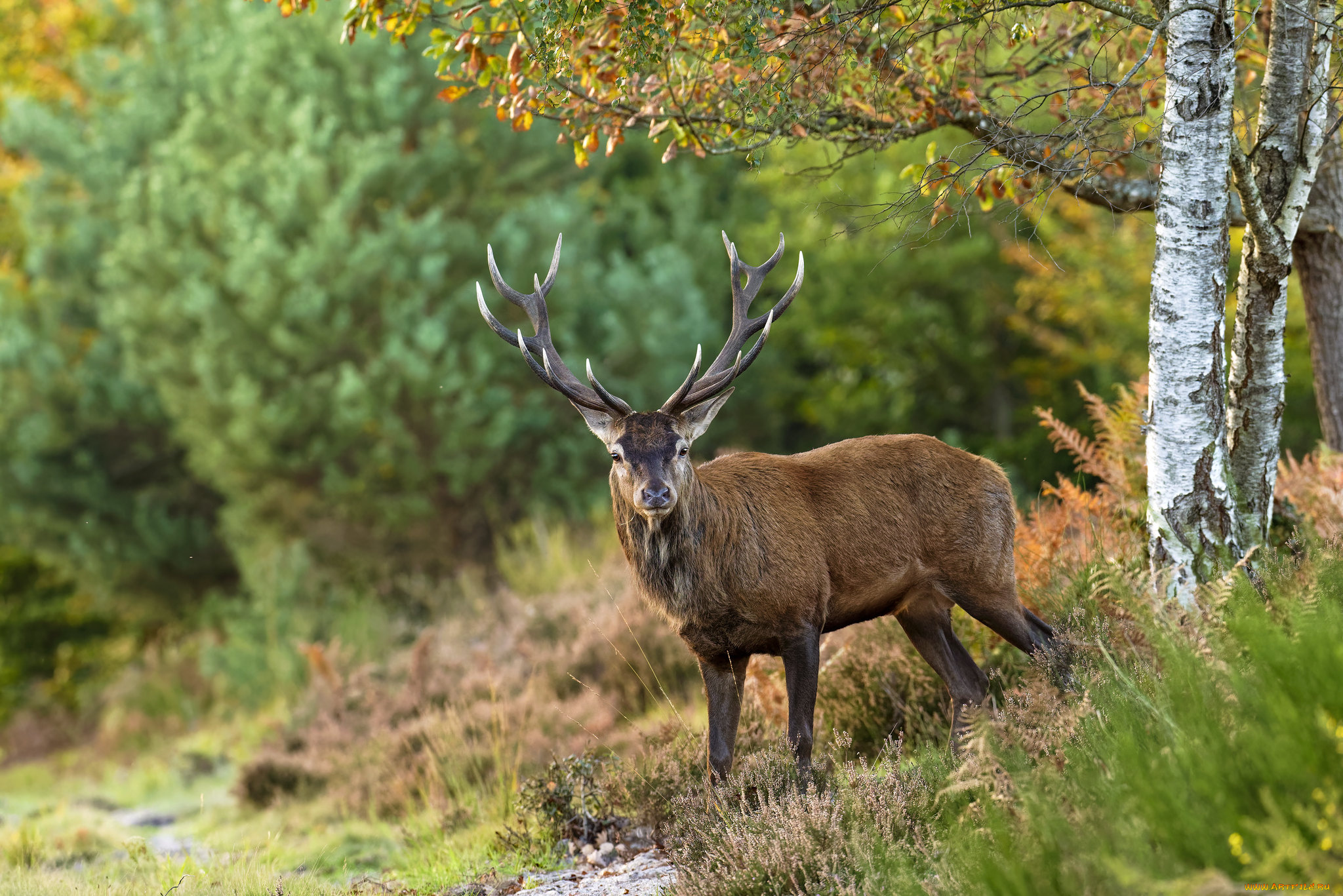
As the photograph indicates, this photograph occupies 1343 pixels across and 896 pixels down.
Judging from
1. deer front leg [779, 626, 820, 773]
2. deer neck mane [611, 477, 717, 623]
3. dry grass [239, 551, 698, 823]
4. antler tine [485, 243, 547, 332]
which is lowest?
dry grass [239, 551, 698, 823]

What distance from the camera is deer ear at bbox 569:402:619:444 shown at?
538 centimetres

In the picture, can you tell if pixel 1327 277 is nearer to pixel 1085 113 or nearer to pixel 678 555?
pixel 1085 113

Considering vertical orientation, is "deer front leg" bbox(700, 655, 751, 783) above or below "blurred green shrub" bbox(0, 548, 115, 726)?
above

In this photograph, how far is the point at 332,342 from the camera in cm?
1507

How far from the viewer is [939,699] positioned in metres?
6.18

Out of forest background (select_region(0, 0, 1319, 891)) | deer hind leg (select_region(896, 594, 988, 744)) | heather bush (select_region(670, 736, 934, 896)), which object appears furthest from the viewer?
forest background (select_region(0, 0, 1319, 891))

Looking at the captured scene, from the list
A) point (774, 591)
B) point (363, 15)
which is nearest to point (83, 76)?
point (363, 15)

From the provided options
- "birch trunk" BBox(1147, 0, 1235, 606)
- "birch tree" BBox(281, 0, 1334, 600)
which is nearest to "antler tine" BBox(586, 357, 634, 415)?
"birch tree" BBox(281, 0, 1334, 600)

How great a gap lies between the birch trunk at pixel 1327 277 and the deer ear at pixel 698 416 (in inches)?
137

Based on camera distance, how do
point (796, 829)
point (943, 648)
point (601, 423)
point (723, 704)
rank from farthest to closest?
point (943, 648) → point (601, 423) → point (723, 704) → point (796, 829)

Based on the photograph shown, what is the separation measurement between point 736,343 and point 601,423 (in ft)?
2.36

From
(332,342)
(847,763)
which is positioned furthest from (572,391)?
(332,342)

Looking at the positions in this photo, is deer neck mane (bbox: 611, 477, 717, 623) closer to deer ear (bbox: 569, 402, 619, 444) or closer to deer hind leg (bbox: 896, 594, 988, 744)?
deer ear (bbox: 569, 402, 619, 444)

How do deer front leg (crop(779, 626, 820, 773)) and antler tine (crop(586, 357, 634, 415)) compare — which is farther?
antler tine (crop(586, 357, 634, 415))
